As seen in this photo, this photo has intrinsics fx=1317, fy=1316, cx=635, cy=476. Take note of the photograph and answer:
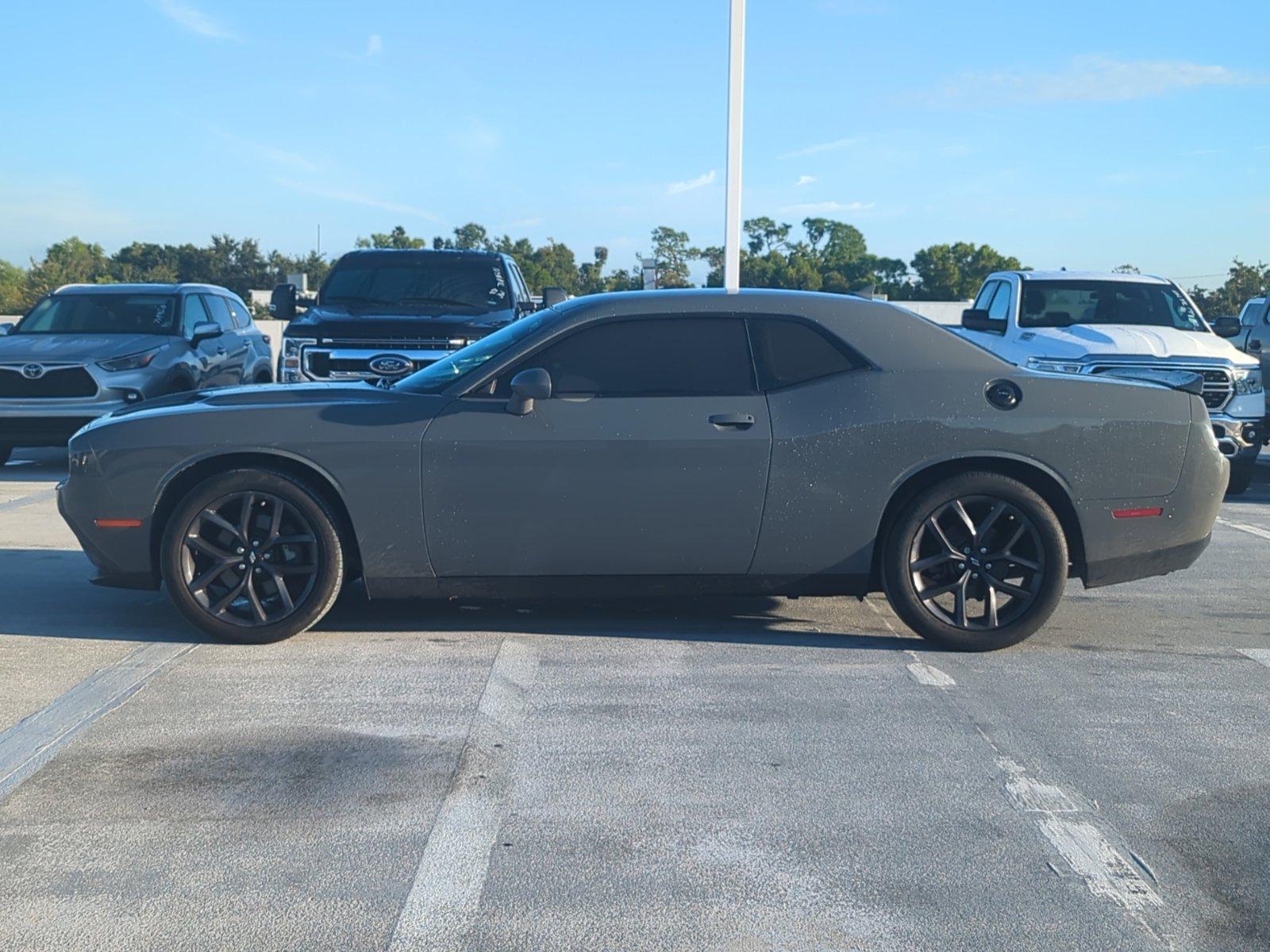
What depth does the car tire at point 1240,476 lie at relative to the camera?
463 inches

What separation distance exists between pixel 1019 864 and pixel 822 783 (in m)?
0.74

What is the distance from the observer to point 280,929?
124 inches

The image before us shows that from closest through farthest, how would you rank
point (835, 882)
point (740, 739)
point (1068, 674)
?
point (835, 882) → point (740, 739) → point (1068, 674)

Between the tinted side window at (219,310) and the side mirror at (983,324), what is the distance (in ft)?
26.0

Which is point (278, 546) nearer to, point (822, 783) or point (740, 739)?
point (740, 739)

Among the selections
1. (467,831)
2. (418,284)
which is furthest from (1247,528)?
(467,831)

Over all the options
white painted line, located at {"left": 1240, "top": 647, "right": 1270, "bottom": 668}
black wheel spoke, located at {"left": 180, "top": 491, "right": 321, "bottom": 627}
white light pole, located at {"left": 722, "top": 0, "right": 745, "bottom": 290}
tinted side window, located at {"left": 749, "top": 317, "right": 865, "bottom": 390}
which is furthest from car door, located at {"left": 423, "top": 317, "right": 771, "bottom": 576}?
white light pole, located at {"left": 722, "top": 0, "right": 745, "bottom": 290}

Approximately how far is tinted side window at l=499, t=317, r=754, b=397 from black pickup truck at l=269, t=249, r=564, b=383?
214 inches

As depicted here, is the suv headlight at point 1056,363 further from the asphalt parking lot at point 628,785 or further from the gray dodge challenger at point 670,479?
the gray dodge challenger at point 670,479

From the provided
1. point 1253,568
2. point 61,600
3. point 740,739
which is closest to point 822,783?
point 740,739

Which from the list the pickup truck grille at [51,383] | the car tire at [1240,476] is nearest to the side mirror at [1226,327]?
the car tire at [1240,476]

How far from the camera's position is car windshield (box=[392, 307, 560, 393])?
5859 mm

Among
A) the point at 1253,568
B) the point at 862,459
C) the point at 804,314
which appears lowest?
the point at 1253,568

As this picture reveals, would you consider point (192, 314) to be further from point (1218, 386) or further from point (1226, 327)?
point (1226, 327)
